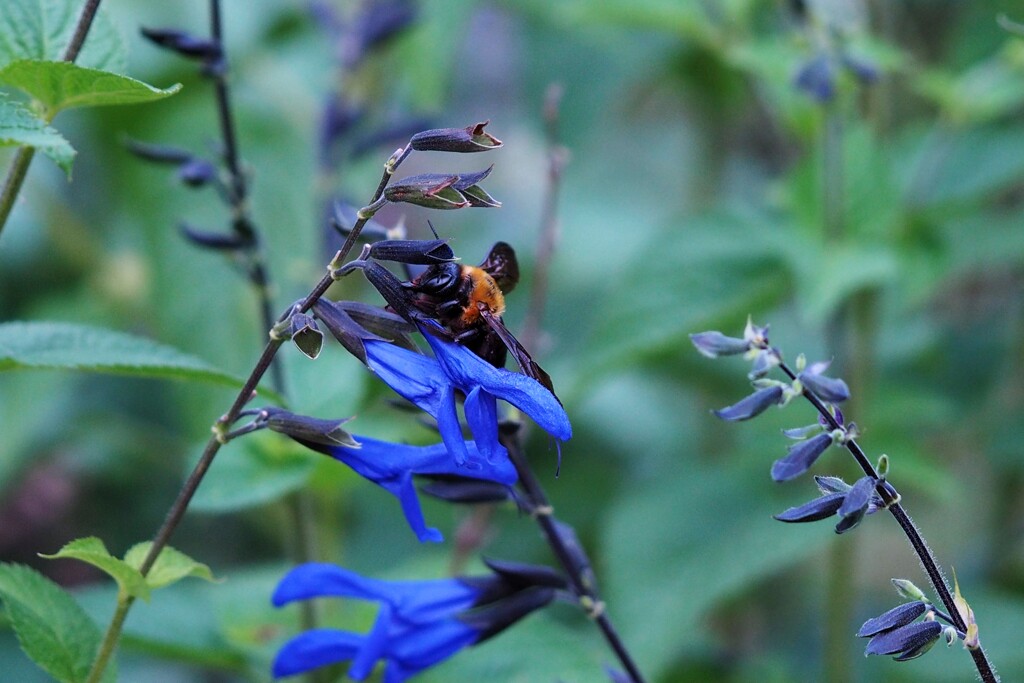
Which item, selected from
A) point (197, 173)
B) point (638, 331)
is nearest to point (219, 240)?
point (197, 173)

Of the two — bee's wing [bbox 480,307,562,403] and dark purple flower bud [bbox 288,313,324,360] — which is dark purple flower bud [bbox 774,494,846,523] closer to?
bee's wing [bbox 480,307,562,403]

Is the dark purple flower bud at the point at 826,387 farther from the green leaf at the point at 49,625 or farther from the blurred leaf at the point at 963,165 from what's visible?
the blurred leaf at the point at 963,165

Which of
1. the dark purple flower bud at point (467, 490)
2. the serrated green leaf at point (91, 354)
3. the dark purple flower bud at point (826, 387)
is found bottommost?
the dark purple flower bud at point (467, 490)

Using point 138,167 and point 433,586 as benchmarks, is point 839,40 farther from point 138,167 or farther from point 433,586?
point 138,167

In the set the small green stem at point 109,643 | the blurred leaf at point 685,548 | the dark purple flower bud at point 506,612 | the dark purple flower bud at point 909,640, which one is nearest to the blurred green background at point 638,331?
the blurred leaf at point 685,548

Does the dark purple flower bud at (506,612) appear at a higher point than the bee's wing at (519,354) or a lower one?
lower

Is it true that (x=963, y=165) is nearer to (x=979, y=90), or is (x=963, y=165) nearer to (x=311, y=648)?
(x=979, y=90)

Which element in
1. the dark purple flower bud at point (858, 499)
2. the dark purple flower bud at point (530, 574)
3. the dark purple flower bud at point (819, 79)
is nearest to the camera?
the dark purple flower bud at point (858, 499)

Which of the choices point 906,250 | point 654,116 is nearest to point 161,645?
point 906,250
